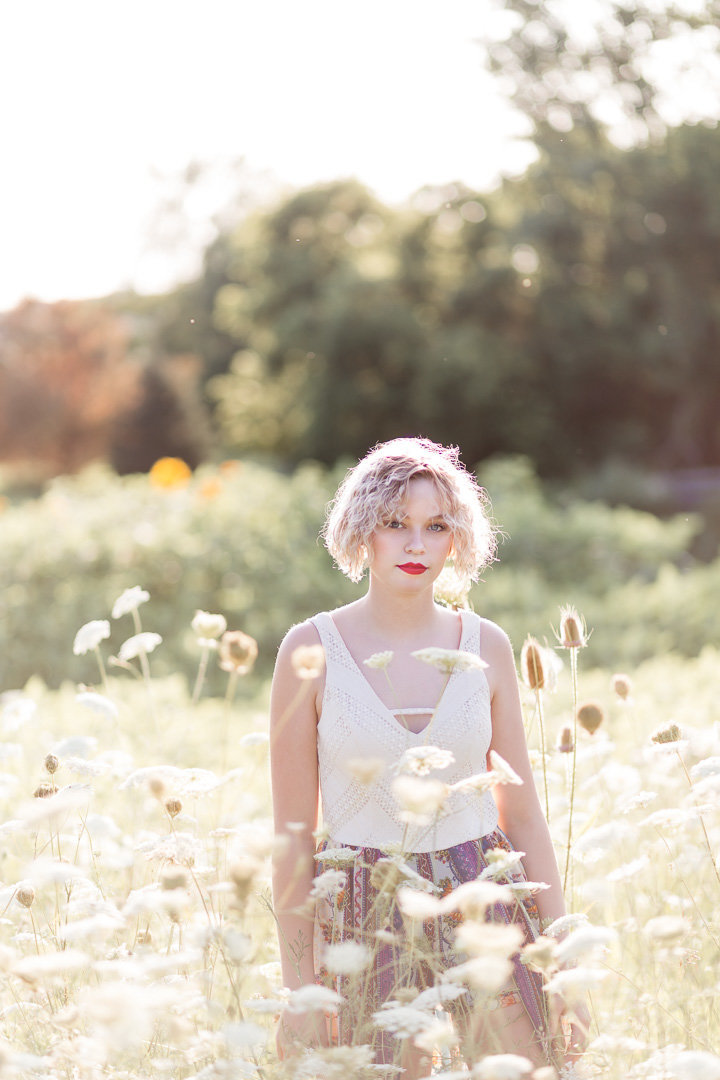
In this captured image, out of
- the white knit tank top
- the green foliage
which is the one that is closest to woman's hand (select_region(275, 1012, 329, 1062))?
the white knit tank top

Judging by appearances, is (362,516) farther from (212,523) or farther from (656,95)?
(656,95)

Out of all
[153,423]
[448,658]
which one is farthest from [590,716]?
[153,423]

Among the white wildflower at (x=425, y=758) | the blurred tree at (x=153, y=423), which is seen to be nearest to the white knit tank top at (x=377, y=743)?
the white wildflower at (x=425, y=758)

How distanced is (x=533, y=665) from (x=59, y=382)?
29363 mm

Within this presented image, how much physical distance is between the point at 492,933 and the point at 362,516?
41.3 inches

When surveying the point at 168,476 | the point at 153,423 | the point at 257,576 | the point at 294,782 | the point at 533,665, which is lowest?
the point at 294,782

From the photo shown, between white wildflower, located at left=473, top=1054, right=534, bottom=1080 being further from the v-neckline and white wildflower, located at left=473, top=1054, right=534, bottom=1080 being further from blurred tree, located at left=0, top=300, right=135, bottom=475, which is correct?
blurred tree, located at left=0, top=300, right=135, bottom=475

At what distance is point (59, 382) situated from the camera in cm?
2984

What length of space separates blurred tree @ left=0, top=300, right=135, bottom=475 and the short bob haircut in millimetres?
28522

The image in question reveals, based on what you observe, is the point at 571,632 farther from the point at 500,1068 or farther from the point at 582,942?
the point at 500,1068

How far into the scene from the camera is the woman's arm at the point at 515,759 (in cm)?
217

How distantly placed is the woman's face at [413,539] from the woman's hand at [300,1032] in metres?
0.78

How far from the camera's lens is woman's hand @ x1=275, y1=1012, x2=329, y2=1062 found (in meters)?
1.80

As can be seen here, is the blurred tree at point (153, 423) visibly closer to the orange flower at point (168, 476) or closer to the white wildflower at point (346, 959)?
the orange flower at point (168, 476)
